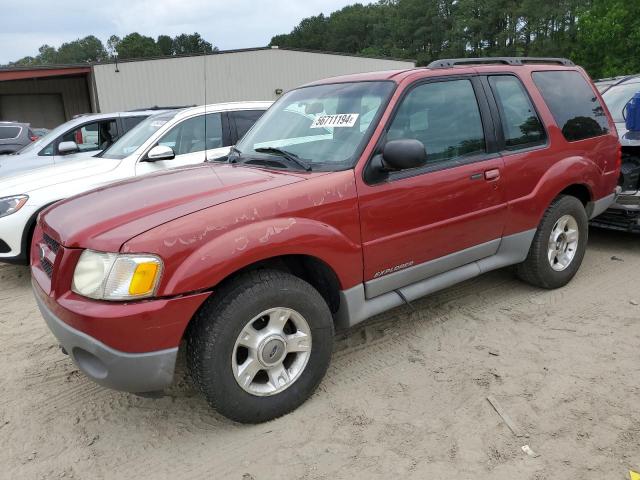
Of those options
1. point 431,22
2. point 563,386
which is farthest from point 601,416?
point 431,22

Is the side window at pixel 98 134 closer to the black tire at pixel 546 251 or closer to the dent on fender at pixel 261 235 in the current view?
A: the dent on fender at pixel 261 235

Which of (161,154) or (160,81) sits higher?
(160,81)

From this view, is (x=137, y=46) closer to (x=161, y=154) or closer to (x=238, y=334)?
(x=161, y=154)

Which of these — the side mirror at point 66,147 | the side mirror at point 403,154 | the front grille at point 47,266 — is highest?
the side mirror at point 403,154

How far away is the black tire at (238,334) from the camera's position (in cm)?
251

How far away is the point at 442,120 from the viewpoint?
3.51m

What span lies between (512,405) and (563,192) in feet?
7.36

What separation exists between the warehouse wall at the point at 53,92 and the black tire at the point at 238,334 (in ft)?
90.9

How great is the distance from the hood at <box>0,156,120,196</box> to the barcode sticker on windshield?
3096 millimetres

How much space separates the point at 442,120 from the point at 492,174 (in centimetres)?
54

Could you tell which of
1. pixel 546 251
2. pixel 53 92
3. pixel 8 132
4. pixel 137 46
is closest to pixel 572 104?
pixel 546 251

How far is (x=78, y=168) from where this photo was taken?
5.55 m

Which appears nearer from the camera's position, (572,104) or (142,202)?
(142,202)

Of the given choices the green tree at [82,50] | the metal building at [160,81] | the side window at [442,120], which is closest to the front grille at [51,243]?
the side window at [442,120]
